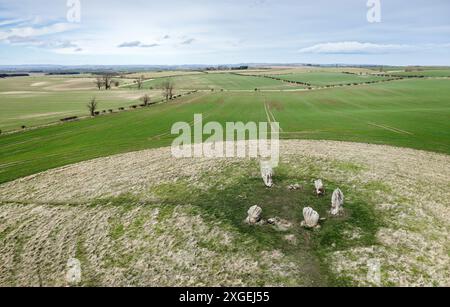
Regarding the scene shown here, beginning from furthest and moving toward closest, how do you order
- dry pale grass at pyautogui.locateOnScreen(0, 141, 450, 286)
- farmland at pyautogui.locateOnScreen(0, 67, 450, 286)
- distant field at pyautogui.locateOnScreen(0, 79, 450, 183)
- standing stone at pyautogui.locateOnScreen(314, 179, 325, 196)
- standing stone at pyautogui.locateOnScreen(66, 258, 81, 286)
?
distant field at pyautogui.locateOnScreen(0, 79, 450, 183) < standing stone at pyautogui.locateOnScreen(314, 179, 325, 196) < standing stone at pyautogui.locateOnScreen(66, 258, 81, 286) < farmland at pyautogui.locateOnScreen(0, 67, 450, 286) < dry pale grass at pyautogui.locateOnScreen(0, 141, 450, 286)

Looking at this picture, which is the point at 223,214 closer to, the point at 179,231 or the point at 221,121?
the point at 179,231

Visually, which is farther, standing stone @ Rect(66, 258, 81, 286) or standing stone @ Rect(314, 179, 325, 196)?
standing stone @ Rect(314, 179, 325, 196)

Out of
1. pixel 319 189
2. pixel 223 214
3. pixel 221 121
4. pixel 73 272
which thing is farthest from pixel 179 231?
pixel 221 121

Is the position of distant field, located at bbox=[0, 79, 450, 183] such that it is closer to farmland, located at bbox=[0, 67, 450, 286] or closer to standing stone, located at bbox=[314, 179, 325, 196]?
farmland, located at bbox=[0, 67, 450, 286]

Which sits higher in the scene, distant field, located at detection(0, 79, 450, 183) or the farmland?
distant field, located at detection(0, 79, 450, 183)

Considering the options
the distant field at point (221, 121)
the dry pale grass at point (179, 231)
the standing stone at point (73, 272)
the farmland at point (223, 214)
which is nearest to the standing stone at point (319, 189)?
the farmland at point (223, 214)

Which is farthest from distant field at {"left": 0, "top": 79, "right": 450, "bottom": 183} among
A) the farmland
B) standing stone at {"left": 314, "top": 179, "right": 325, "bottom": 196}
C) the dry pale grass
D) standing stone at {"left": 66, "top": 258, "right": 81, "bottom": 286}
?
standing stone at {"left": 66, "top": 258, "right": 81, "bottom": 286}
